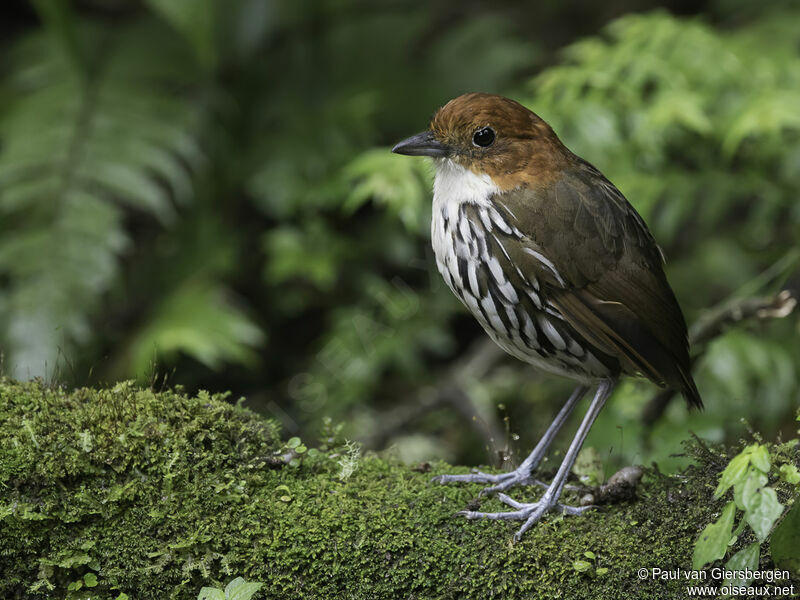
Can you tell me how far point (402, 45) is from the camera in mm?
6293

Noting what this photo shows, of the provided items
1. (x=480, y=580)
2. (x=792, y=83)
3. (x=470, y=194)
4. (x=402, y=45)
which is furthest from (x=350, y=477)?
(x=402, y=45)

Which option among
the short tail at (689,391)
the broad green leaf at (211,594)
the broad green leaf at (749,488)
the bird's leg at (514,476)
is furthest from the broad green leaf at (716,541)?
the broad green leaf at (211,594)

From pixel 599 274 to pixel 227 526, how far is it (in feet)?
4.82

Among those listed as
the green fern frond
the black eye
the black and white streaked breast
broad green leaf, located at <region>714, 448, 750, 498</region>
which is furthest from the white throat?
the green fern frond

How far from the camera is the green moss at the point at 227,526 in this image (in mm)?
2455

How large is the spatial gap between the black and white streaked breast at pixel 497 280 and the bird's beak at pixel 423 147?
144mm

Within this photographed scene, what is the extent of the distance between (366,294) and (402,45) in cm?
193

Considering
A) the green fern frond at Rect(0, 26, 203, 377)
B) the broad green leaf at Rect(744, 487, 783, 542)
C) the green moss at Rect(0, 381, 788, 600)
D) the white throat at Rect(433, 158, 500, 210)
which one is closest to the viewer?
the broad green leaf at Rect(744, 487, 783, 542)

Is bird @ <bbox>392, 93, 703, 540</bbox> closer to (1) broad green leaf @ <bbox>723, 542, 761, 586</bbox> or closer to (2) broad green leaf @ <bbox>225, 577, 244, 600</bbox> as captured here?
(1) broad green leaf @ <bbox>723, 542, 761, 586</bbox>

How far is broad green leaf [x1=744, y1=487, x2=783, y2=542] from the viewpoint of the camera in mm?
2045

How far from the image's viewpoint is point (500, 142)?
3102 mm

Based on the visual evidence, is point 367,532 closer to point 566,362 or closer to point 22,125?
point 566,362

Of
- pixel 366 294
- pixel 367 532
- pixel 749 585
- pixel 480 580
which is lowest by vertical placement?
pixel 749 585

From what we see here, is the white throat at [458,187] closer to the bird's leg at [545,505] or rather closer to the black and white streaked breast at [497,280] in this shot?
the black and white streaked breast at [497,280]
